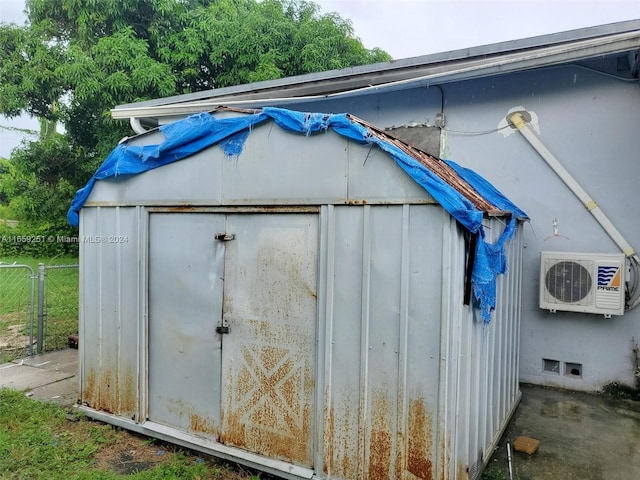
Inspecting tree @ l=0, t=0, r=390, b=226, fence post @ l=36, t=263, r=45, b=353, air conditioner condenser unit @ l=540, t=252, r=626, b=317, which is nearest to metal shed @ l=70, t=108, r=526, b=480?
air conditioner condenser unit @ l=540, t=252, r=626, b=317

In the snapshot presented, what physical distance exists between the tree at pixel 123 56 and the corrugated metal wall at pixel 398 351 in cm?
881

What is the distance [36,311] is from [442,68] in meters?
8.39

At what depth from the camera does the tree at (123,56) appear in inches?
381

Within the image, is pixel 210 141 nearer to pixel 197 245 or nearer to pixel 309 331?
pixel 197 245

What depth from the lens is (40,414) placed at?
3879 millimetres

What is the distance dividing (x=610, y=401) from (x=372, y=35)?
1373 centimetres

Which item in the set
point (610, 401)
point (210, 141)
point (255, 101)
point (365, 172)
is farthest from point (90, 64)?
point (610, 401)

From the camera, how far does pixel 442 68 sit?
4703mm

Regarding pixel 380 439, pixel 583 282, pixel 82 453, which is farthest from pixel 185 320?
pixel 583 282

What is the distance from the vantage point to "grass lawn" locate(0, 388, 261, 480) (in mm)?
2979

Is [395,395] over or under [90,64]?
under

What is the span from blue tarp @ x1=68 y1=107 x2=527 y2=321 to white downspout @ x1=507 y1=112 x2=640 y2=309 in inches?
37.1

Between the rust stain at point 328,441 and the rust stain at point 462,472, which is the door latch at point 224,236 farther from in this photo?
the rust stain at point 462,472

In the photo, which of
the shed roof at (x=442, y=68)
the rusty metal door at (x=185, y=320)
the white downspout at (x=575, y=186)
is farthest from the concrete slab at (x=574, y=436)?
the shed roof at (x=442, y=68)
